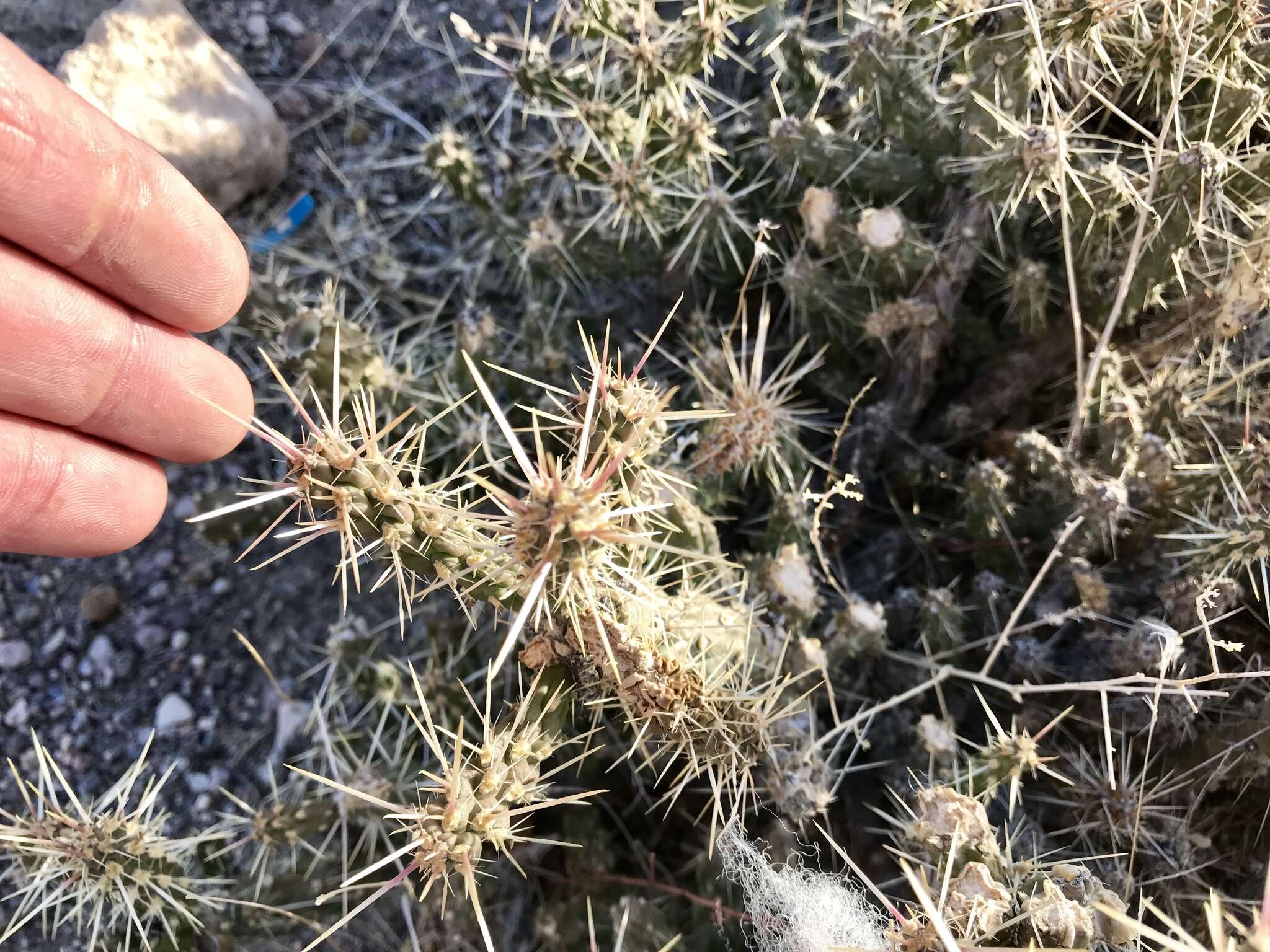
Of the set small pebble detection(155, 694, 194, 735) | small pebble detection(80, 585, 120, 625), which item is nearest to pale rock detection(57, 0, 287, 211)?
small pebble detection(80, 585, 120, 625)

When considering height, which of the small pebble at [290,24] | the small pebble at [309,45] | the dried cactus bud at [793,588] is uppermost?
the small pebble at [290,24]

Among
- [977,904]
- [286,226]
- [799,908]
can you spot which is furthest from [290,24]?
[977,904]

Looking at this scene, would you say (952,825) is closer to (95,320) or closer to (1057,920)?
(1057,920)

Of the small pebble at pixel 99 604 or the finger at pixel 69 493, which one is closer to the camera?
the finger at pixel 69 493

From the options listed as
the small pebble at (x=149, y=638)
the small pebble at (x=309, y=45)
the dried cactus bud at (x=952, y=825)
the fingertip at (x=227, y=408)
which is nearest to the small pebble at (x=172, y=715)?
Result: the small pebble at (x=149, y=638)

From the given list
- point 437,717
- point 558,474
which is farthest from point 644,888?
point 558,474

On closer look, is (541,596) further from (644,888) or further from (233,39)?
(233,39)

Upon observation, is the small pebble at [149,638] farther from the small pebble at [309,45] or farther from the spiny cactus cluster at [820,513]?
the small pebble at [309,45]

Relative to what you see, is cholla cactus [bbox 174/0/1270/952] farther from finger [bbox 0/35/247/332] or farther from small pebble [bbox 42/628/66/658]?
small pebble [bbox 42/628/66/658]
